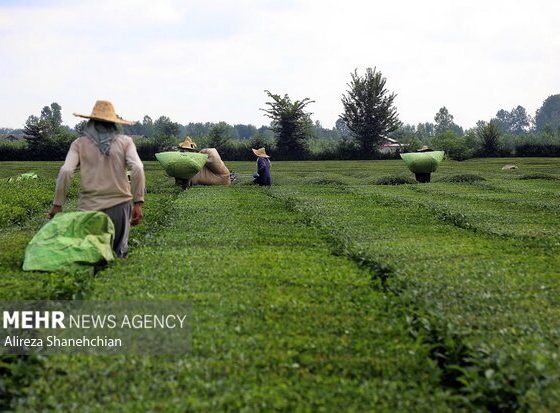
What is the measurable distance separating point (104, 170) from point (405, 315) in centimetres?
532

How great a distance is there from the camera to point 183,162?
26594 mm

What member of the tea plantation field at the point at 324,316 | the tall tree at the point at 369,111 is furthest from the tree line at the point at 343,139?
the tea plantation field at the point at 324,316

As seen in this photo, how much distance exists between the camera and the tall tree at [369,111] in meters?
69.2

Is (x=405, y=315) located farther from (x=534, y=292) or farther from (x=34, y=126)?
(x=34, y=126)

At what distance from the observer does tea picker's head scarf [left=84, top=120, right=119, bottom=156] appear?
11.0 metres

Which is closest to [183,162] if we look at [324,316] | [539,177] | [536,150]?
[539,177]

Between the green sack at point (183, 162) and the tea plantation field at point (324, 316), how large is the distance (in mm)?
10790

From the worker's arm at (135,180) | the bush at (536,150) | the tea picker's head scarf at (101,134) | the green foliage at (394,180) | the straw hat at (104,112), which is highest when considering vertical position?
the straw hat at (104,112)

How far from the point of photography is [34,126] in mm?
65250

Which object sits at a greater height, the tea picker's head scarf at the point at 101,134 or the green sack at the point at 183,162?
the tea picker's head scarf at the point at 101,134

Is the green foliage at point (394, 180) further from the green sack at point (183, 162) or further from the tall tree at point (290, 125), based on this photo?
the tall tree at point (290, 125)

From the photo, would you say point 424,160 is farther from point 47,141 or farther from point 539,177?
point 47,141

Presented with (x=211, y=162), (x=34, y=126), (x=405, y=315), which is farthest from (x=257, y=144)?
(x=405, y=315)

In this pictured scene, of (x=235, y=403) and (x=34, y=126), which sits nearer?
(x=235, y=403)
